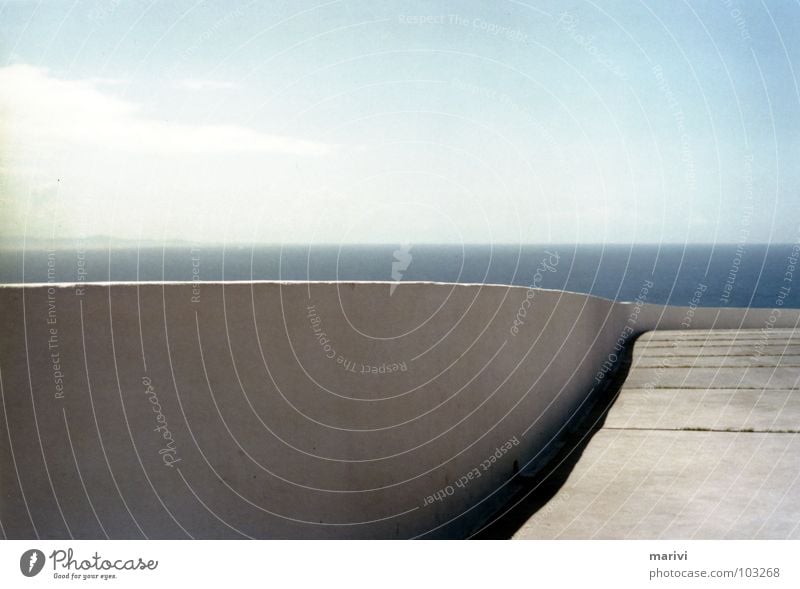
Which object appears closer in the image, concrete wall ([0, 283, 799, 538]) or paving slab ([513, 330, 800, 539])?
paving slab ([513, 330, 800, 539])

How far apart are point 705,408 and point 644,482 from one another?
780mm

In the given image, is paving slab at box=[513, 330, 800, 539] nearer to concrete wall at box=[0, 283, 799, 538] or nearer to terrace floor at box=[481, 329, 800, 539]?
terrace floor at box=[481, 329, 800, 539]

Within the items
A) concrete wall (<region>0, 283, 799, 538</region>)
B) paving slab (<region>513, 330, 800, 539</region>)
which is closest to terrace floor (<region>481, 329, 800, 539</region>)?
paving slab (<region>513, 330, 800, 539</region>)

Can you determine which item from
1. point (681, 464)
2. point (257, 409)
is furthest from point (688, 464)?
point (257, 409)

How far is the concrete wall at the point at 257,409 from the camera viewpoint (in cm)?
236

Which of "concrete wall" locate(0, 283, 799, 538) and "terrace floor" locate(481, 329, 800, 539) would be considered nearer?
"terrace floor" locate(481, 329, 800, 539)

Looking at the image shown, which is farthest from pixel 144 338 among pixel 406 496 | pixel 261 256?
pixel 261 256

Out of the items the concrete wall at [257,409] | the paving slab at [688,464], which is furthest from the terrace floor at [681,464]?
the concrete wall at [257,409]

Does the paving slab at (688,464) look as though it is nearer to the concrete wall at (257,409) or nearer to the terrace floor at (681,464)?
the terrace floor at (681,464)

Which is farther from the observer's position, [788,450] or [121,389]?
[788,450]

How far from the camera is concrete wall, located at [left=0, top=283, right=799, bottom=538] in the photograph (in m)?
2.36

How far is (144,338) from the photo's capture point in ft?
7.99

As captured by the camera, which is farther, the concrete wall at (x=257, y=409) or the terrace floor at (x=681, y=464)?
the concrete wall at (x=257, y=409)

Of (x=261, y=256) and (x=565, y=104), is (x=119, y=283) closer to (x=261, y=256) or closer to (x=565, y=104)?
(x=565, y=104)
